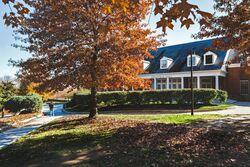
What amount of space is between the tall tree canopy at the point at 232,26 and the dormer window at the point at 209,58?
25.8 meters

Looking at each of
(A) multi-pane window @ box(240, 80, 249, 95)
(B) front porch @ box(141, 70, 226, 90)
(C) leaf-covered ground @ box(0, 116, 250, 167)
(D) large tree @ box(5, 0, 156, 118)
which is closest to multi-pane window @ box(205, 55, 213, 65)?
(B) front porch @ box(141, 70, 226, 90)

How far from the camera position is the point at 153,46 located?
15727 mm

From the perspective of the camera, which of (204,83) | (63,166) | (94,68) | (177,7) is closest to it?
(177,7)

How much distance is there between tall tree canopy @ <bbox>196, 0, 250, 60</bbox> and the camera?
1085 centimetres

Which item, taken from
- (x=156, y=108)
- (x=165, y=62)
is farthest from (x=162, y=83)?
(x=156, y=108)

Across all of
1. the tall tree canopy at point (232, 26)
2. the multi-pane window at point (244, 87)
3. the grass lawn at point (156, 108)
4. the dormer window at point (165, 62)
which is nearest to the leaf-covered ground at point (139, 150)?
the tall tree canopy at point (232, 26)

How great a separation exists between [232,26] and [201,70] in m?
27.2

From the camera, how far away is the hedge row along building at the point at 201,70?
120ft

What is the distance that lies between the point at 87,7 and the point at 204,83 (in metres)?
26.6

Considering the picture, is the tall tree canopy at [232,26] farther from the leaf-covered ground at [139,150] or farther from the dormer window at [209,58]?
the dormer window at [209,58]

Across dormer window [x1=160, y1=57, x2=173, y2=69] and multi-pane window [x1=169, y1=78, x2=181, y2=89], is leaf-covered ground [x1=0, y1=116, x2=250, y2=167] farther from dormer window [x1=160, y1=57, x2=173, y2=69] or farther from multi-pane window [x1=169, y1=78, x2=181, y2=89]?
dormer window [x1=160, y1=57, x2=173, y2=69]

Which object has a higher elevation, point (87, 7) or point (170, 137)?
point (87, 7)

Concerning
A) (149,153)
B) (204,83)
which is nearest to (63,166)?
(149,153)

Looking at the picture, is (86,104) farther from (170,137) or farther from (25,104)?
(170,137)
